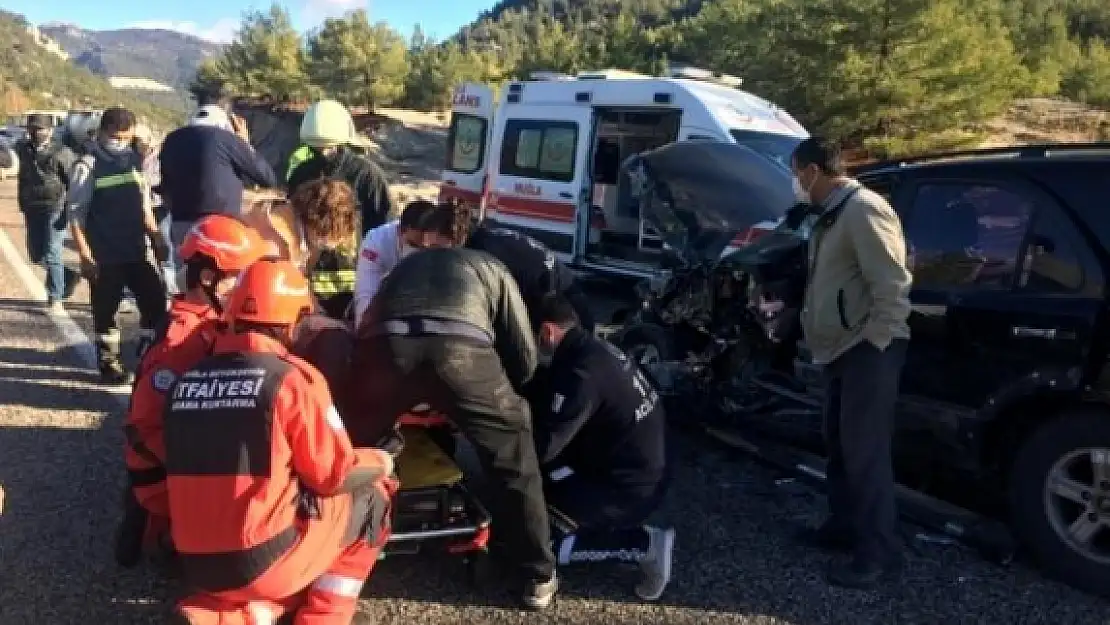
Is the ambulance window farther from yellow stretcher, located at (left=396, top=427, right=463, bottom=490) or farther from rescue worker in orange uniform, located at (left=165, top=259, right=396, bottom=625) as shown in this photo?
rescue worker in orange uniform, located at (left=165, top=259, right=396, bottom=625)

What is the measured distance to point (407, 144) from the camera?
108 feet

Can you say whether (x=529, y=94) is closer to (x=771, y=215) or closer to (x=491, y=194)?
(x=491, y=194)

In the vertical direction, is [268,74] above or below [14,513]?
above

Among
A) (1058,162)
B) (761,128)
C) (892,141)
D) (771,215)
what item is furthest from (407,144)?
(1058,162)

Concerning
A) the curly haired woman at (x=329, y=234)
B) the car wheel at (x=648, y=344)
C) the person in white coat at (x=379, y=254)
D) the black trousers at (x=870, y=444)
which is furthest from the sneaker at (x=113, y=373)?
the black trousers at (x=870, y=444)

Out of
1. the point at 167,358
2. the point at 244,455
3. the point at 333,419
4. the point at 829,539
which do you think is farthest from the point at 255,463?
the point at 829,539

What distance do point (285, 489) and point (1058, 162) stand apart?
132 inches

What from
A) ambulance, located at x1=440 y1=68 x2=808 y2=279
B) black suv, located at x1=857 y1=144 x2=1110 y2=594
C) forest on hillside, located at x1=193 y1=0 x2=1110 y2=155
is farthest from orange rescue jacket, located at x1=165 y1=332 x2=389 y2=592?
ambulance, located at x1=440 y1=68 x2=808 y2=279

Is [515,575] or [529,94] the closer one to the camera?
[515,575]

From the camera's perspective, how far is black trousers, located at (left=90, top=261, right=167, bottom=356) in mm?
6086

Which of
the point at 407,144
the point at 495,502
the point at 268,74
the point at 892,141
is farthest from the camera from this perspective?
the point at 268,74

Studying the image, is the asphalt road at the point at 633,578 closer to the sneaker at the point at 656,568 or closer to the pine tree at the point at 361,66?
the sneaker at the point at 656,568

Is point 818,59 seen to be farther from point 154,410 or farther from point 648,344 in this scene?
point 154,410

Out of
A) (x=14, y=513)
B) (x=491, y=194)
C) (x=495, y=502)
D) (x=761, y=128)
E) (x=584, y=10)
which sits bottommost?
(x=14, y=513)
